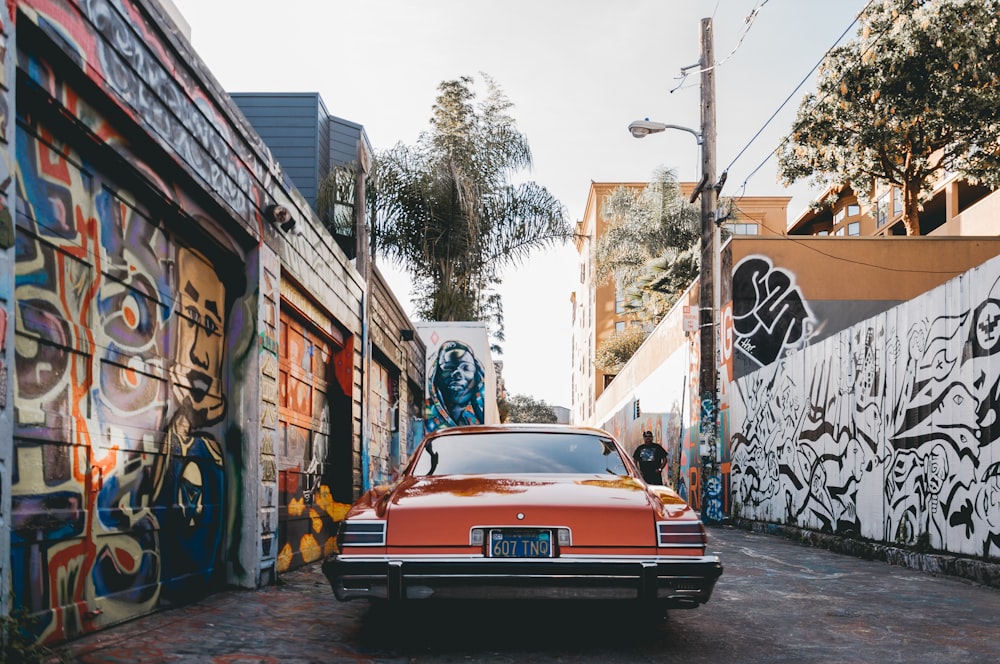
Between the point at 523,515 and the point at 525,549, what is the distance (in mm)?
171

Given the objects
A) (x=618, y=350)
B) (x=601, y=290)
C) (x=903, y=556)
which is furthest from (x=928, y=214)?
(x=903, y=556)

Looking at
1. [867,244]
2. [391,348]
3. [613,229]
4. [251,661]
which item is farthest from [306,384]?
[613,229]

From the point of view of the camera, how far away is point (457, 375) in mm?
25188

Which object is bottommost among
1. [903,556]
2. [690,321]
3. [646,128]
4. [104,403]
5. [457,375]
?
[903,556]

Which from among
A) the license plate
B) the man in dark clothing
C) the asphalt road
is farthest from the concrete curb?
the license plate

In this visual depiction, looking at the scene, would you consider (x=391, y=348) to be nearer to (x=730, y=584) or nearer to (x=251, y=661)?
(x=730, y=584)

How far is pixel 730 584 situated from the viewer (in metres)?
7.89

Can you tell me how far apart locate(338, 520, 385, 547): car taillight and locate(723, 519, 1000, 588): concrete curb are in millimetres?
5347

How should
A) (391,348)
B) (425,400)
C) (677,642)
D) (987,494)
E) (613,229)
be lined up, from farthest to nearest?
(613,229) → (425,400) → (391,348) → (987,494) → (677,642)

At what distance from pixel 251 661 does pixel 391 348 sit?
1124 cm

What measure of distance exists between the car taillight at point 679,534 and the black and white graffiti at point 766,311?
14.3 meters

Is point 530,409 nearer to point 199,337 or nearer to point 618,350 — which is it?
point 618,350

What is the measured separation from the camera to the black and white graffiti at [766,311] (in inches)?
731

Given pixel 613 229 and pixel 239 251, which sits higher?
pixel 613 229
